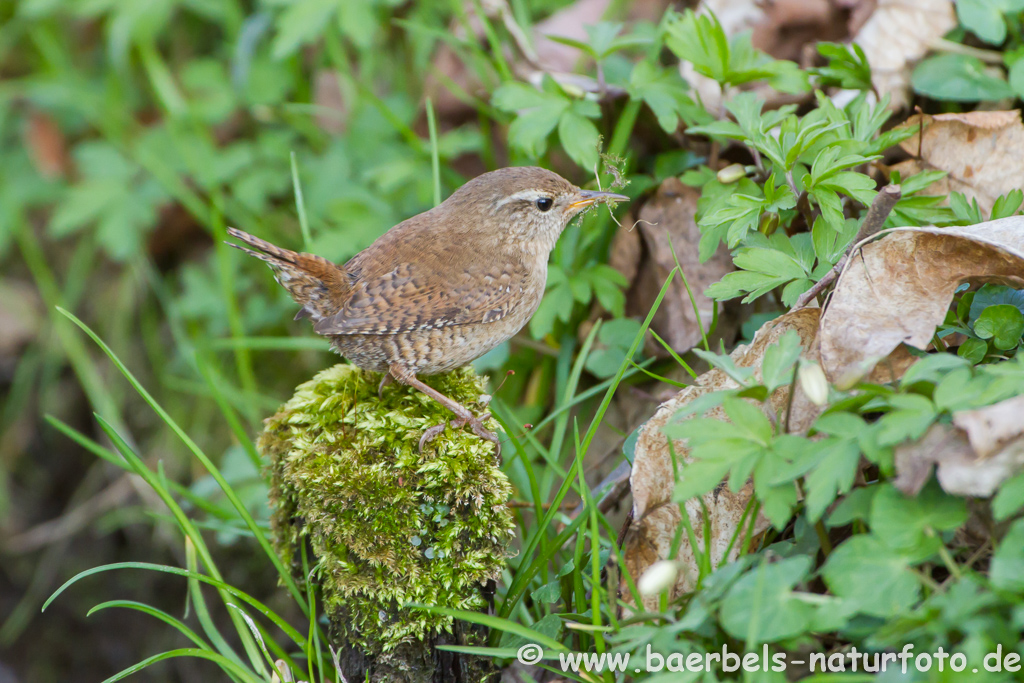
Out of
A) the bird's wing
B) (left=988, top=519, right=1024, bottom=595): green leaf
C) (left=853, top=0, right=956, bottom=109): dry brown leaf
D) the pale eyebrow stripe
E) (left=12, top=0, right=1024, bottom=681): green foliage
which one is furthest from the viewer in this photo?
(left=853, top=0, right=956, bottom=109): dry brown leaf

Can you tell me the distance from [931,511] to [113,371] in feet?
16.8

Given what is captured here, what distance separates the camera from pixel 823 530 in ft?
6.44

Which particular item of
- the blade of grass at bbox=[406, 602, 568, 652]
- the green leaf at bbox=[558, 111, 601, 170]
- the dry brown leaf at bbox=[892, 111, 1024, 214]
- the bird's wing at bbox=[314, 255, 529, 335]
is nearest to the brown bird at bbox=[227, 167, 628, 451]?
the bird's wing at bbox=[314, 255, 529, 335]

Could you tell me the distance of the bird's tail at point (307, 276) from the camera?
2760 millimetres

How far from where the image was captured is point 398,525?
2365 mm

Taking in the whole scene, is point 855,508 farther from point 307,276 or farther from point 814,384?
point 307,276

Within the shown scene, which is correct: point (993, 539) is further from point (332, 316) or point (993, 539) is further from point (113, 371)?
point (113, 371)

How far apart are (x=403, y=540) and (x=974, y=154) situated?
250cm

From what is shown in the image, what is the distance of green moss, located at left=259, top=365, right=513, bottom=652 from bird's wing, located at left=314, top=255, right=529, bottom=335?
41 centimetres

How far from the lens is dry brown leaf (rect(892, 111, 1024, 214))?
9.46 ft

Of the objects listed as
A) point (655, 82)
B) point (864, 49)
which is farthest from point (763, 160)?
point (864, 49)

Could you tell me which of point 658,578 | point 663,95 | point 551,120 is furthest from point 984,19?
point 658,578

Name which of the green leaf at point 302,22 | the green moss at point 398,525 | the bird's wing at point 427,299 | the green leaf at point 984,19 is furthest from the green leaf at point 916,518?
the green leaf at point 302,22

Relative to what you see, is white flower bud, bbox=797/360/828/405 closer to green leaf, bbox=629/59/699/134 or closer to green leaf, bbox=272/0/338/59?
green leaf, bbox=629/59/699/134
